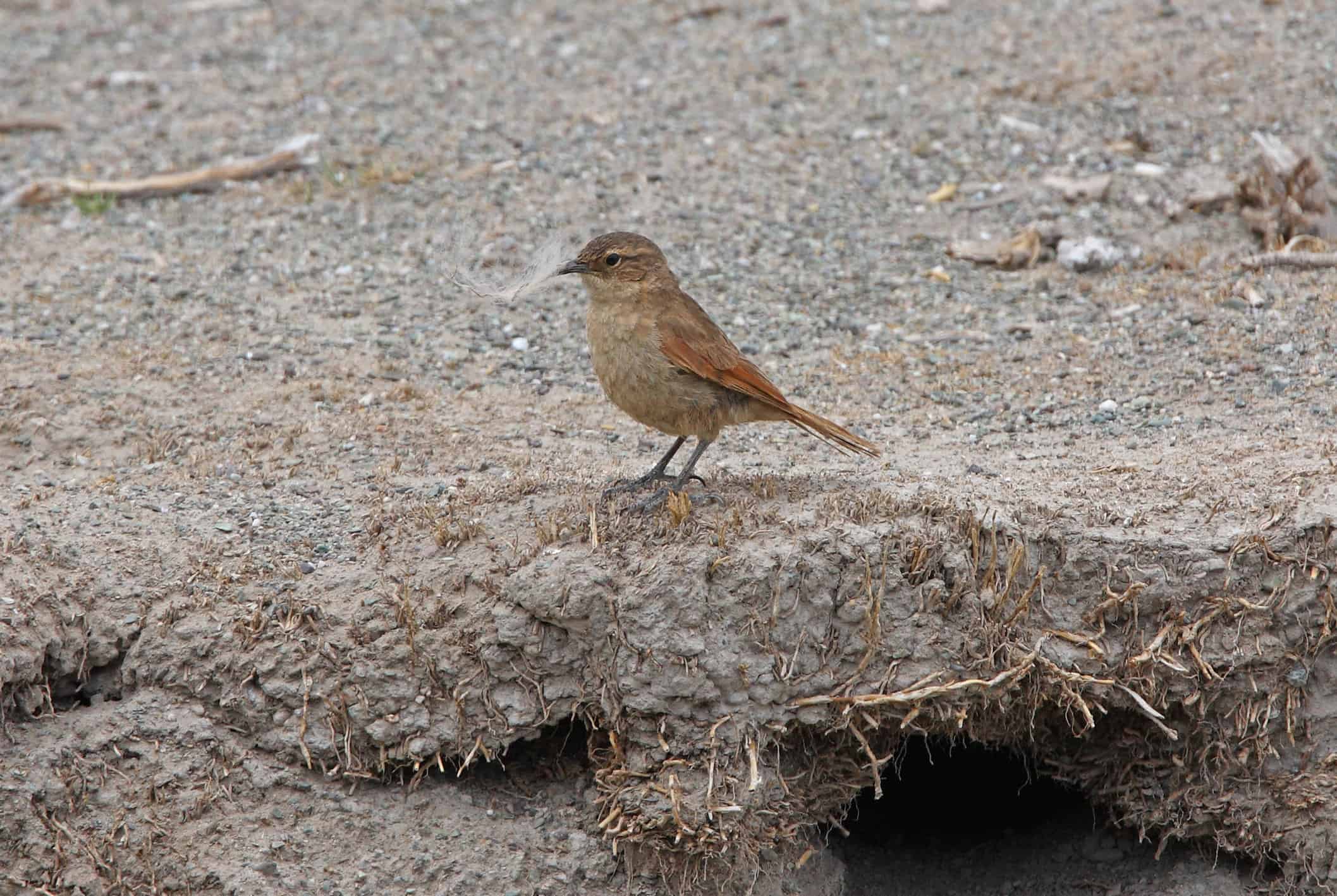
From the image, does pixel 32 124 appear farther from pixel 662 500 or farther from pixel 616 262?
pixel 662 500

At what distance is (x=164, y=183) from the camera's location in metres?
10.5

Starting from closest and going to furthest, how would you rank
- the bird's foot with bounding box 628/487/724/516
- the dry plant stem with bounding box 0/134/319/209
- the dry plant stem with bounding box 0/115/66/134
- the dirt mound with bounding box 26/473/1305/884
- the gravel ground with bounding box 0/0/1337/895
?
the dirt mound with bounding box 26/473/1305/884, the gravel ground with bounding box 0/0/1337/895, the bird's foot with bounding box 628/487/724/516, the dry plant stem with bounding box 0/134/319/209, the dry plant stem with bounding box 0/115/66/134

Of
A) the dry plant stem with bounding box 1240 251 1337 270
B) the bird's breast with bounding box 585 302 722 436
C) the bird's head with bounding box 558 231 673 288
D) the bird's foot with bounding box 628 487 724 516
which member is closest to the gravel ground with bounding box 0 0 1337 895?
the dry plant stem with bounding box 1240 251 1337 270

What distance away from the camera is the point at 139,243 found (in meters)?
9.80

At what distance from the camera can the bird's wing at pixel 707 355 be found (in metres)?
5.97

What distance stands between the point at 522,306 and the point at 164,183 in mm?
3197

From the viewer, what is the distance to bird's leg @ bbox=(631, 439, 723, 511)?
5953 mm

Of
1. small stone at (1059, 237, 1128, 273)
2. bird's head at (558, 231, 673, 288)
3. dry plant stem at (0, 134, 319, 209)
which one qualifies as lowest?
small stone at (1059, 237, 1128, 273)

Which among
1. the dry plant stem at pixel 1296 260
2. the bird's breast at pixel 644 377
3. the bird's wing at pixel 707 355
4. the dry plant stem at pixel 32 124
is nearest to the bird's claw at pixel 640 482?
the bird's breast at pixel 644 377

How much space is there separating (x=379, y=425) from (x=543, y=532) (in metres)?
1.91

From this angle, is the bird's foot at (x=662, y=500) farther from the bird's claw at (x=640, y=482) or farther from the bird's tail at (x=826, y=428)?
the bird's tail at (x=826, y=428)

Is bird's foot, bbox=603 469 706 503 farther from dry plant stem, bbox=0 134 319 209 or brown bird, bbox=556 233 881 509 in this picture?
dry plant stem, bbox=0 134 319 209

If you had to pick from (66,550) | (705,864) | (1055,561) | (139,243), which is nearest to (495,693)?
(705,864)

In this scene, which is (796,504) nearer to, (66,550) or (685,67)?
(66,550)
